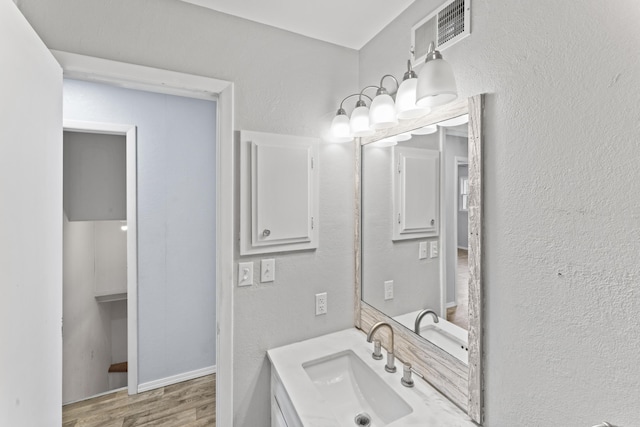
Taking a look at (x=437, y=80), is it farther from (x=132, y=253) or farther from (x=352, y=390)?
(x=132, y=253)

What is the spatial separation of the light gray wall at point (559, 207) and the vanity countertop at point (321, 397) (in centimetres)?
17

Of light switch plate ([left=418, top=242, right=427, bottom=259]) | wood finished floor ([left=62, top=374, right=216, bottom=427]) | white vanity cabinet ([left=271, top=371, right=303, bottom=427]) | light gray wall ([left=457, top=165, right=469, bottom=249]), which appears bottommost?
wood finished floor ([left=62, top=374, right=216, bottom=427])

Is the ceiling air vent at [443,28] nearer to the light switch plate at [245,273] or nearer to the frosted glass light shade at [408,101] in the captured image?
the frosted glass light shade at [408,101]

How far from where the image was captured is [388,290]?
4.78 feet

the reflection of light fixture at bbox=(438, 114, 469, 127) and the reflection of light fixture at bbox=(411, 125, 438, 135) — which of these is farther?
the reflection of light fixture at bbox=(411, 125, 438, 135)

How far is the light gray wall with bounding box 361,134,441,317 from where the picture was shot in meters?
1.23

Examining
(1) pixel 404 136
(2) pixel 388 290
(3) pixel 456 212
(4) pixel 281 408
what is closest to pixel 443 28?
(1) pixel 404 136

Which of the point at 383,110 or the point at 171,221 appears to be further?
the point at 171,221

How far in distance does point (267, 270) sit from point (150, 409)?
1577 mm

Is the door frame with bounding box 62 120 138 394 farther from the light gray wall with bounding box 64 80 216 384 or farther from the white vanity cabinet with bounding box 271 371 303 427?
the white vanity cabinet with bounding box 271 371 303 427

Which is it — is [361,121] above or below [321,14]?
below

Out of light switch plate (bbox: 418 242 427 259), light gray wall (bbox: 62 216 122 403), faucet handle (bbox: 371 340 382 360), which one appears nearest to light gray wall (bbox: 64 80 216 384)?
light gray wall (bbox: 62 216 122 403)

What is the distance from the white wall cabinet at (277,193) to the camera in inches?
54.0

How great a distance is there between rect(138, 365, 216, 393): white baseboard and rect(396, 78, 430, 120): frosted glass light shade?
2540 millimetres
